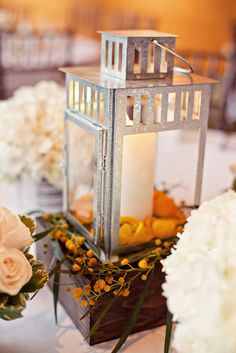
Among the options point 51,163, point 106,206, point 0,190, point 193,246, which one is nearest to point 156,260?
point 106,206

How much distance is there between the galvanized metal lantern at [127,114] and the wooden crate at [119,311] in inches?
2.9

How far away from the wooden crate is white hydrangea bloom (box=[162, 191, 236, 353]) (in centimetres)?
22

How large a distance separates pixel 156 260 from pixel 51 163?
43 cm

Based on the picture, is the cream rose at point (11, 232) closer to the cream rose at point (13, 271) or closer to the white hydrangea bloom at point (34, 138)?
the cream rose at point (13, 271)

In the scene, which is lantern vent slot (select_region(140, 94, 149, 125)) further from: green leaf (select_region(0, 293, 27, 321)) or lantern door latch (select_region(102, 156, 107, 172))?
green leaf (select_region(0, 293, 27, 321))

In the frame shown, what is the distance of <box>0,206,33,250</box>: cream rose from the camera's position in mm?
596

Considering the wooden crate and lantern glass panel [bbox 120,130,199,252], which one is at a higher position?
lantern glass panel [bbox 120,130,199,252]

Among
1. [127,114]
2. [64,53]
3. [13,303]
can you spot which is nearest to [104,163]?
[127,114]

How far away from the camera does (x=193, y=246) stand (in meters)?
0.57

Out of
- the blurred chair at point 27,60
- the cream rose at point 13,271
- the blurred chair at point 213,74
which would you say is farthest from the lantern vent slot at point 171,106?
the blurred chair at point 27,60

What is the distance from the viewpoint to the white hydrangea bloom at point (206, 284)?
50cm

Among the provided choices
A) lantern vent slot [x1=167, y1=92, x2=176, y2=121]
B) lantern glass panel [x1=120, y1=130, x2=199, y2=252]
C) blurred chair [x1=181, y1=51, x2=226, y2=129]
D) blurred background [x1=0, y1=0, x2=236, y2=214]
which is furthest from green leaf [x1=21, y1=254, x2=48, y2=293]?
blurred chair [x1=181, y1=51, x2=226, y2=129]

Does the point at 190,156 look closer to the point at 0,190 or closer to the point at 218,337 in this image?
the point at 0,190

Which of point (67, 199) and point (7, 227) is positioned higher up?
point (7, 227)
